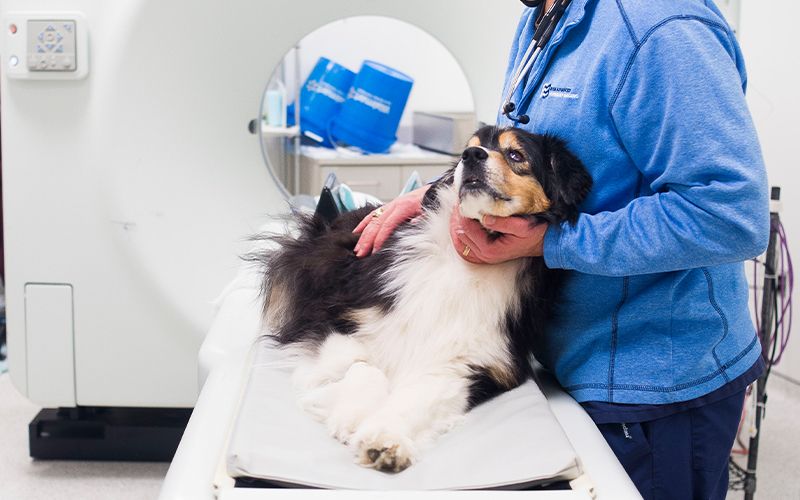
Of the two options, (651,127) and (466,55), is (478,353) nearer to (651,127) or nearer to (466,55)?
(651,127)

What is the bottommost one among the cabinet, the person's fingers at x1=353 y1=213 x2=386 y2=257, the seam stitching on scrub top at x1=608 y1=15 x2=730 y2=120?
the cabinet

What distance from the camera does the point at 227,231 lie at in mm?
2711

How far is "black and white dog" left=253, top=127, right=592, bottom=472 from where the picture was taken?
128 centimetres

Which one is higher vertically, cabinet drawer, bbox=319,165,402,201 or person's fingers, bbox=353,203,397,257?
person's fingers, bbox=353,203,397,257

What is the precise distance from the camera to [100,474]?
281cm

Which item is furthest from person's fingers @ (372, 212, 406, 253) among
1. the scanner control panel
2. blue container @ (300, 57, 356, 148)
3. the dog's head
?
blue container @ (300, 57, 356, 148)

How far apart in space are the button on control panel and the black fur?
1.15 metres

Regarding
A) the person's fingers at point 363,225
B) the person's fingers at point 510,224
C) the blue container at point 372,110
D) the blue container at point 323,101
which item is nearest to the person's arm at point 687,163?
the person's fingers at point 510,224

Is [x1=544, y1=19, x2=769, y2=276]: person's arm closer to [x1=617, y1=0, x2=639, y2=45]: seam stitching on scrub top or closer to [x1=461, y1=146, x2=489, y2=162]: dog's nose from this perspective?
[x1=617, y1=0, x2=639, y2=45]: seam stitching on scrub top

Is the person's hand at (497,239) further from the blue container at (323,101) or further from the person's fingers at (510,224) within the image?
the blue container at (323,101)

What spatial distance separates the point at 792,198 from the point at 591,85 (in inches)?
97.0

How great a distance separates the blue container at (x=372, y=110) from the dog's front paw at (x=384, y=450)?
2.27 metres

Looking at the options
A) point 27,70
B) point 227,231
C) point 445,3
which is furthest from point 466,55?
point 27,70

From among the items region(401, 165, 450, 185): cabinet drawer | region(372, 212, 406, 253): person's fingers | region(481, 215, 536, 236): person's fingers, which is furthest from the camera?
region(401, 165, 450, 185): cabinet drawer
